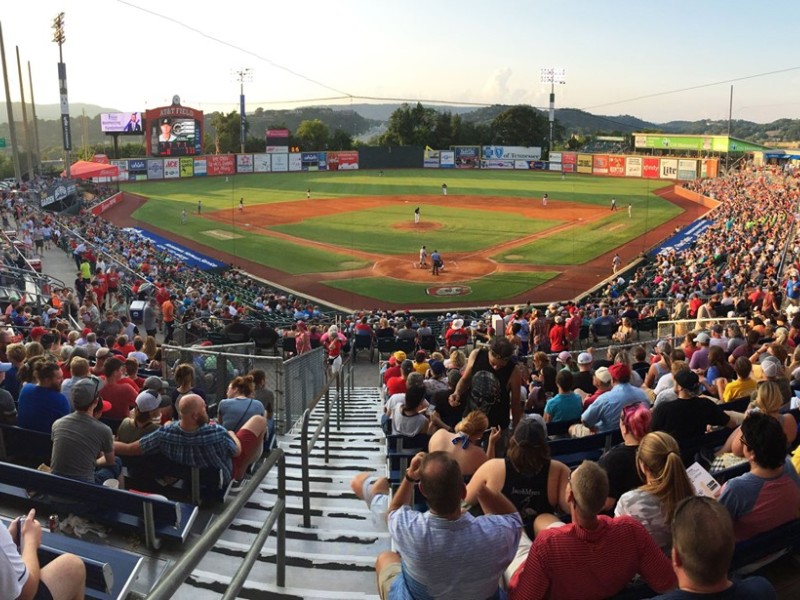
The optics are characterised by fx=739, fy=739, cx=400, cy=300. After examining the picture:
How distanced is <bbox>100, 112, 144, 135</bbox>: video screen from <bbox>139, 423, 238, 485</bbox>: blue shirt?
3090 inches

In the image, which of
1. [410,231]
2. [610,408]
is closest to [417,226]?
[410,231]

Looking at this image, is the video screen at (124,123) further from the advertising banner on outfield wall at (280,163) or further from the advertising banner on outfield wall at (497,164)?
the advertising banner on outfield wall at (497,164)

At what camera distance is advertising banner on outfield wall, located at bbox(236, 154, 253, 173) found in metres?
82.5

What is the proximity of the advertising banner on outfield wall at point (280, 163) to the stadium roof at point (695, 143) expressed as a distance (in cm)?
4524

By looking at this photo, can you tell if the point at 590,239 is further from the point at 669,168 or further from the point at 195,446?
the point at 195,446

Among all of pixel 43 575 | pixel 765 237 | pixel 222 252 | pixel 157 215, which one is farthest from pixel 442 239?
pixel 43 575

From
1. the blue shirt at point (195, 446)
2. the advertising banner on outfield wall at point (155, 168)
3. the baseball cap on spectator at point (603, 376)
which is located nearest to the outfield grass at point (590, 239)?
the baseball cap on spectator at point (603, 376)

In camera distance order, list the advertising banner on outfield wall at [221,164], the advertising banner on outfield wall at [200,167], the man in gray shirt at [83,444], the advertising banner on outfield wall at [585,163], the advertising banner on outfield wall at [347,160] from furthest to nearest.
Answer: the advertising banner on outfield wall at [347,160] → the advertising banner on outfield wall at [585,163] → the advertising banner on outfield wall at [221,164] → the advertising banner on outfield wall at [200,167] → the man in gray shirt at [83,444]

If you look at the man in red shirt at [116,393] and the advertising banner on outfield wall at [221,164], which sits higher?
the advertising banner on outfield wall at [221,164]

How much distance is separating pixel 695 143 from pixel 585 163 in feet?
43.7

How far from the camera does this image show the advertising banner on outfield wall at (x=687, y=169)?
252 feet

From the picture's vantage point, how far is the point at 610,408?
6.67 meters

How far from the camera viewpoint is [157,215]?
5341 centimetres

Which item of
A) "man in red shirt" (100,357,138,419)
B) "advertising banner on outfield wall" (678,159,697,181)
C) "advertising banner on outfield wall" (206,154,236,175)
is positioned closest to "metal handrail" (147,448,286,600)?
"man in red shirt" (100,357,138,419)
